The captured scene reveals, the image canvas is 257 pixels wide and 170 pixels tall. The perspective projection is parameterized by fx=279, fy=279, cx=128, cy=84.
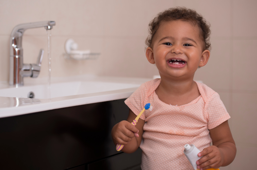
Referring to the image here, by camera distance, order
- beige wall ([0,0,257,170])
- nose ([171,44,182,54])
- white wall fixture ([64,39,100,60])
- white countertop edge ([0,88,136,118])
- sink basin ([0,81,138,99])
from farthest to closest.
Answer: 1. beige wall ([0,0,257,170])
2. white wall fixture ([64,39,100,60])
3. sink basin ([0,81,138,99])
4. nose ([171,44,182,54])
5. white countertop edge ([0,88,136,118])

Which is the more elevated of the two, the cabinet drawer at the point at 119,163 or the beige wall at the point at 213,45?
the beige wall at the point at 213,45

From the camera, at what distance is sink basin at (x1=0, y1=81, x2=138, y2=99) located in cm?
126

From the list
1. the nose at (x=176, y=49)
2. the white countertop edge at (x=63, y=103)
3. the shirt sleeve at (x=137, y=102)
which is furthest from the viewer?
the shirt sleeve at (x=137, y=102)

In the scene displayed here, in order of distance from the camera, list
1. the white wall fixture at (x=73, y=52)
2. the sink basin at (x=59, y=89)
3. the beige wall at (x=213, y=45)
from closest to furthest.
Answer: the sink basin at (x=59, y=89) < the white wall fixture at (x=73, y=52) < the beige wall at (x=213, y=45)

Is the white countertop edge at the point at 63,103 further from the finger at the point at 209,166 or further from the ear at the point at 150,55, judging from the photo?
the finger at the point at 209,166

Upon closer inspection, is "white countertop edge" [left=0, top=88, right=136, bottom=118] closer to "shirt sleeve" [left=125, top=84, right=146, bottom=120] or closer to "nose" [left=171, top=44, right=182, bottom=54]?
"shirt sleeve" [left=125, top=84, right=146, bottom=120]

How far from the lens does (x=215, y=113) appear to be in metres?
0.91

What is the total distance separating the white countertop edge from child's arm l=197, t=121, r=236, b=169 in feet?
1.20

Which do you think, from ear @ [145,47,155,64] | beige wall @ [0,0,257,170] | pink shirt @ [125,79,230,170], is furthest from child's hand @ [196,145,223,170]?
beige wall @ [0,0,257,170]

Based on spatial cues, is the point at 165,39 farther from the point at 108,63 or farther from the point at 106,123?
the point at 108,63

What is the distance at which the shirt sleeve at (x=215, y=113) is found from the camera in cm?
90

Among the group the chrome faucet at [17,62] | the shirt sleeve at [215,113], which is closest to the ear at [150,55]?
the shirt sleeve at [215,113]

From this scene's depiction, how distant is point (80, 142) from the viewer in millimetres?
944

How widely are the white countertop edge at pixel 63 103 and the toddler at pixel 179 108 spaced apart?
0.36 ft
